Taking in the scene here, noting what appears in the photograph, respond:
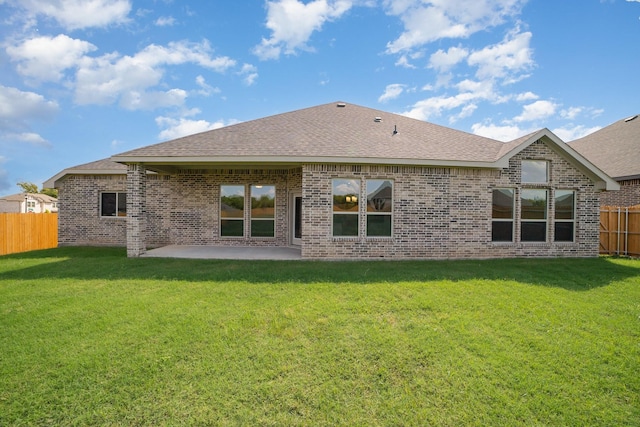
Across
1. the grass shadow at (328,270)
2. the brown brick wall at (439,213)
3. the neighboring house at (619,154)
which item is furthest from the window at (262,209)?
the neighboring house at (619,154)

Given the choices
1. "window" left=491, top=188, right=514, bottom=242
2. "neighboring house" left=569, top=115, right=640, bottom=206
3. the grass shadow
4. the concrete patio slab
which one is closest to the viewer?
the grass shadow

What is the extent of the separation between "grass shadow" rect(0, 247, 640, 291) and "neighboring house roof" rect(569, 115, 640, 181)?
6.71 m

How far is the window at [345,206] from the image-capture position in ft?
34.5

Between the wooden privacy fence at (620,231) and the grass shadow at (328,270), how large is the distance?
7.22 feet

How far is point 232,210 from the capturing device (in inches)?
516

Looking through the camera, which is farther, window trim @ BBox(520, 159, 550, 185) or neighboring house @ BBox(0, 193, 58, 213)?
neighboring house @ BBox(0, 193, 58, 213)

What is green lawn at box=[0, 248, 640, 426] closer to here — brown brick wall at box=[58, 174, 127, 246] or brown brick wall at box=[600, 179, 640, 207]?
brown brick wall at box=[58, 174, 127, 246]

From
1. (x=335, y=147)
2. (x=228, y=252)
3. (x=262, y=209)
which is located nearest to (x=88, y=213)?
(x=228, y=252)

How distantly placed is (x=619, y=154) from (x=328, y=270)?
17.7m

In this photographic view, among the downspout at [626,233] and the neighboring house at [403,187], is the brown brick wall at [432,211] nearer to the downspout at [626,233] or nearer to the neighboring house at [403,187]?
the neighboring house at [403,187]

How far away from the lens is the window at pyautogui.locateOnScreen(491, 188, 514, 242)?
1099cm

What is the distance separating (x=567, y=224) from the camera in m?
11.3

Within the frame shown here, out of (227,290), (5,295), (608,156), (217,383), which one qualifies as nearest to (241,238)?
(227,290)

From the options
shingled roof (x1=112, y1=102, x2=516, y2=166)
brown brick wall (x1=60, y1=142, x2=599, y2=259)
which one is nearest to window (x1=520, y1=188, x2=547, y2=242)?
brown brick wall (x1=60, y1=142, x2=599, y2=259)
